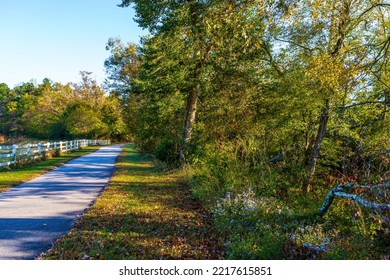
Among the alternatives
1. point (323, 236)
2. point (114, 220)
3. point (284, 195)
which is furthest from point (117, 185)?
point (323, 236)

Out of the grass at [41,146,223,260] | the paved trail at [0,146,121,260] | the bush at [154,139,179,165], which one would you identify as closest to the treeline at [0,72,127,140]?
the bush at [154,139,179,165]

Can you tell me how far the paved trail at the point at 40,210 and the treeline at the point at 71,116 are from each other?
35451 millimetres

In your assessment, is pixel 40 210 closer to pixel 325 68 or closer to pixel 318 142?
pixel 325 68

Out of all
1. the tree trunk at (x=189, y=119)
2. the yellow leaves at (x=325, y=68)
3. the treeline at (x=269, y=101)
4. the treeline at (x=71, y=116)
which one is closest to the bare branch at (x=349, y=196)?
the treeline at (x=269, y=101)

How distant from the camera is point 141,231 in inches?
242

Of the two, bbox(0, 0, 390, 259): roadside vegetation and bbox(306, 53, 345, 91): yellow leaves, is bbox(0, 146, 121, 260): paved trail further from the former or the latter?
bbox(306, 53, 345, 91): yellow leaves

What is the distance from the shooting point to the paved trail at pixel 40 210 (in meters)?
5.40

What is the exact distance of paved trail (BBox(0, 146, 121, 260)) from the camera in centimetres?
540

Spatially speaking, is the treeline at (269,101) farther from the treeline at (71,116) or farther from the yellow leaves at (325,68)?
the treeline at (71,116)

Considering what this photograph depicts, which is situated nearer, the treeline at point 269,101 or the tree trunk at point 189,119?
the treeline at point 269,101

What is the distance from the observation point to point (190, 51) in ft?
47.3

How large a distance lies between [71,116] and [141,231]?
5117 centimetres

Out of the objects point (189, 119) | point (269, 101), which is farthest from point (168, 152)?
point (269, 101)

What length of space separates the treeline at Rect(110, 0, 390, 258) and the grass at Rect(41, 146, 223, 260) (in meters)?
0.54
